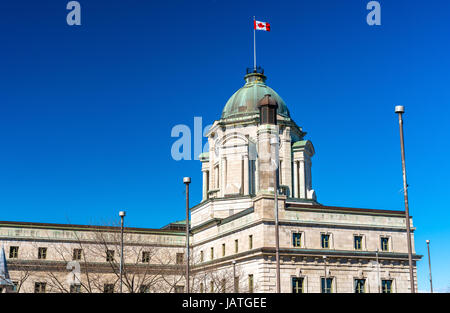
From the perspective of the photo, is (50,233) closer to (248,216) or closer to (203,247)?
(203,247)

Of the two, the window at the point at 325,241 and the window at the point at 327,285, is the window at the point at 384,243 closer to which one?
the window at the point at 325,241

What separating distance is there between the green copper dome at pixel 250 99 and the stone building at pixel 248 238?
152 millimetres

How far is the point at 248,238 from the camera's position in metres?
57.9

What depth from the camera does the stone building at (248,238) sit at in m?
55.8

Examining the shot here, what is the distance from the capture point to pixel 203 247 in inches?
2729

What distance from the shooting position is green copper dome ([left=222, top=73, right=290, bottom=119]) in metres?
77.4

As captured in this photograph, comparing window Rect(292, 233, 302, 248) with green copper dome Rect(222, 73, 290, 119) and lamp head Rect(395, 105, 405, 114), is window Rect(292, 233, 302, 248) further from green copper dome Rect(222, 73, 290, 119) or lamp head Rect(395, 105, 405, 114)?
lamp head Rect(395, 105, 405, 114)

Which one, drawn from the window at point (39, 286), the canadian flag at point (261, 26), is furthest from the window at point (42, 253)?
the canadian flag at point (261, 26)

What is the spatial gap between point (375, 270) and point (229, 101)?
33.1 metres

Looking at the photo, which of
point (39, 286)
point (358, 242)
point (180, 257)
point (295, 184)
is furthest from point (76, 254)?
point (358, 242)

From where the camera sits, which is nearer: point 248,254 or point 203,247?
point 248,254

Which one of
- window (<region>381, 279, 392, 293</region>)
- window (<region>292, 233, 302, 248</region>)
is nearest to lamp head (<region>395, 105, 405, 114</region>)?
window (<region>292, 233, 302, 248</region>)
